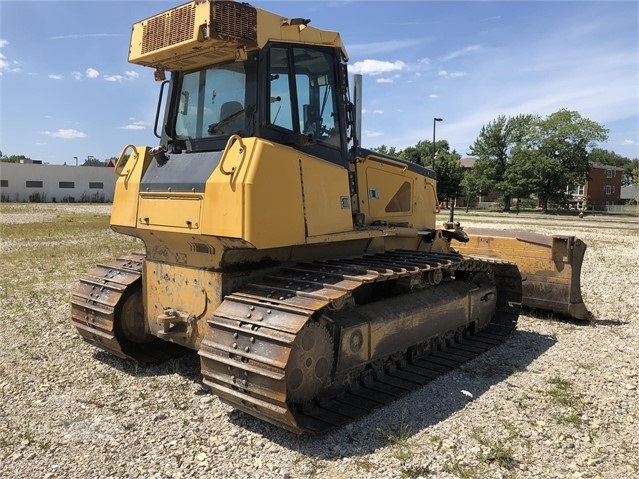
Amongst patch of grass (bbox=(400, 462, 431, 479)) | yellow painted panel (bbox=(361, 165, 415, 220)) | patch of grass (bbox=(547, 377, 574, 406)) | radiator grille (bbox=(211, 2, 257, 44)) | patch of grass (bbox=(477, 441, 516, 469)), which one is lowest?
patch of grass (bbox=(400, 462, 431, 479))

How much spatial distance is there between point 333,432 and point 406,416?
29.0 inches

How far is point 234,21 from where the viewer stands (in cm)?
471

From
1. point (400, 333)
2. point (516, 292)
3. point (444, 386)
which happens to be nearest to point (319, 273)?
point (400, 333)

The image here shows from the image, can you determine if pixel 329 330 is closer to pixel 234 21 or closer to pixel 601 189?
pixel 234 21

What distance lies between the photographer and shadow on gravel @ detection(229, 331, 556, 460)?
14.3 ft

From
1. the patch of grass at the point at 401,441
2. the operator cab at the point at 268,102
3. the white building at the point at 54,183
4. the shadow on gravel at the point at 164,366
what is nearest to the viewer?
the patch of grass at the point at 401,441

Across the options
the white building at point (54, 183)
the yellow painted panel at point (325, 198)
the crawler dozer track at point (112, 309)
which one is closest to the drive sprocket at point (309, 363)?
the yellow painted panel at point (325, 198)

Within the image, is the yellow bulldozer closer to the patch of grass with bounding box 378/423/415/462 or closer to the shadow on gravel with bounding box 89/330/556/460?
the shadow on gravel with bounding box 89/330/556/460

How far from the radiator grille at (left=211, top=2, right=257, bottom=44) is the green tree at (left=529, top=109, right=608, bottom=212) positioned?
62.4 m

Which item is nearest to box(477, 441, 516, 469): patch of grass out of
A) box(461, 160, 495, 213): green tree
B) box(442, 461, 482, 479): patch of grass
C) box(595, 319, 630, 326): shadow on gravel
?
box(442, 461, 482, 479): patch of grass

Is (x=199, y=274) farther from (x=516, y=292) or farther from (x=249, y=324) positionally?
(x=516, y=292)

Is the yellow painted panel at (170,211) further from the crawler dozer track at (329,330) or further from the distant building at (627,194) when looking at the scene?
the distant building at (627,194)

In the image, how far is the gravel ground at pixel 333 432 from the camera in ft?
13.2

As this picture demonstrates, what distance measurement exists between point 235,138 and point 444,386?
328 centimetres
